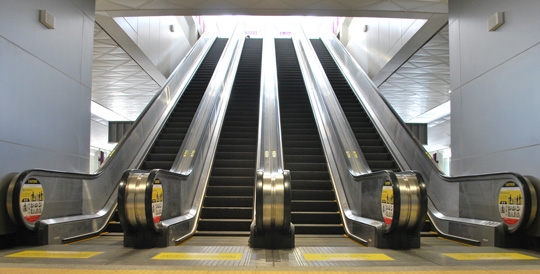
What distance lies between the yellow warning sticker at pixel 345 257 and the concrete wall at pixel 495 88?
232 centimetres

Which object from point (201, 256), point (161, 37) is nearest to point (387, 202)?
point (201, 256)

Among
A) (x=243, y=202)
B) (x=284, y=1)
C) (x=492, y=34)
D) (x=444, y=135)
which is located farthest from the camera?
(x=444, y=135)

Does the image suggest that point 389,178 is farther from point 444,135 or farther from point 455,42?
point 444,135

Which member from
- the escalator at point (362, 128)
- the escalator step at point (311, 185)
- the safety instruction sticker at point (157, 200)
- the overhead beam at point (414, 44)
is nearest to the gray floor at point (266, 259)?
the safety instruction sticker at point (157, 200)

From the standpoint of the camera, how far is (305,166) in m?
7.75

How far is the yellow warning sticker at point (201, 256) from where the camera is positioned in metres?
3.73

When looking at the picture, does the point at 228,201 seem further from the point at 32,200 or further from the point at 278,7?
the point at 278,7

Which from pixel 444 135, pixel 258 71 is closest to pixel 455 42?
pixel 258 71

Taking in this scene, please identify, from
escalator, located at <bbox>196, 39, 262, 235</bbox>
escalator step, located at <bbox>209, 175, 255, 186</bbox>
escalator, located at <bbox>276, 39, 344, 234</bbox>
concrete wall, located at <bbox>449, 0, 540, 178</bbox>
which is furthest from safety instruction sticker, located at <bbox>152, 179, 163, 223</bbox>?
concrete wall, located at <bbox>449, 0, 540, 178</bbox>

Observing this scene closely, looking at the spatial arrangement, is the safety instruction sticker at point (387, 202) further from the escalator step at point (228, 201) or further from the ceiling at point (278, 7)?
the ceiling at point (278, 7)

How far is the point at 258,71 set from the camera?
13492mm

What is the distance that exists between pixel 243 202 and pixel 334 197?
1.54 metres

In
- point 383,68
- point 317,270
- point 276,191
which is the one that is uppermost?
point 383,68

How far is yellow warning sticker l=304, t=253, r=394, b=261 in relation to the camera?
3787mm
